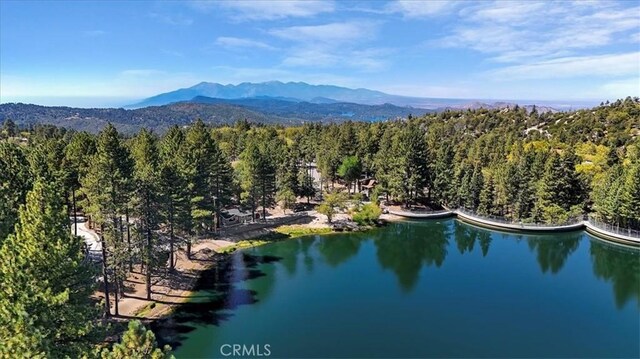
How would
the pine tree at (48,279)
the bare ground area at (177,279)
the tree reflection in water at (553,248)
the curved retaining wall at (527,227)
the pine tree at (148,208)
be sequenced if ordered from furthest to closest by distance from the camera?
the curved retaining wall at (527,227) → the tree reflection in water at (553,248) → the pine tree at (148,208) → the bare ground area at (177,279) → the pine tree at (48,279)

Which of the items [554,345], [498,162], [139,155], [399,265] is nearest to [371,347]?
[554,345]

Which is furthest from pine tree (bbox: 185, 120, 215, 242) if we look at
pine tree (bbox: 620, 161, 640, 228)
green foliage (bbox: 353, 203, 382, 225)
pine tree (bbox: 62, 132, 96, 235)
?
pine tree (bbox: 620, 161, 640, 228)

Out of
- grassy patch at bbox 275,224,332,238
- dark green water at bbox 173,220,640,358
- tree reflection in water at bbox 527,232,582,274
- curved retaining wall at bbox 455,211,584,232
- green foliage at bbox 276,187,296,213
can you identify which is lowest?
dark green water at bbox 173,220,640,358

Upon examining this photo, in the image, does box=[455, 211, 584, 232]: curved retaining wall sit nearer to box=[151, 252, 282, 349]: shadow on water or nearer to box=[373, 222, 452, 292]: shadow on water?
box=[373, 222, 452, 292]: shadow on water

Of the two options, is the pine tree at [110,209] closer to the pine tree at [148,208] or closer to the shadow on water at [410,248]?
the pine tree at [148,208]

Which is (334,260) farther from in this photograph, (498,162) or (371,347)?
(498,162)

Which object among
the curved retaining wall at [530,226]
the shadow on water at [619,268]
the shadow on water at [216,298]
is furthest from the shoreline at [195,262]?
the shadow on water at [619,268]
